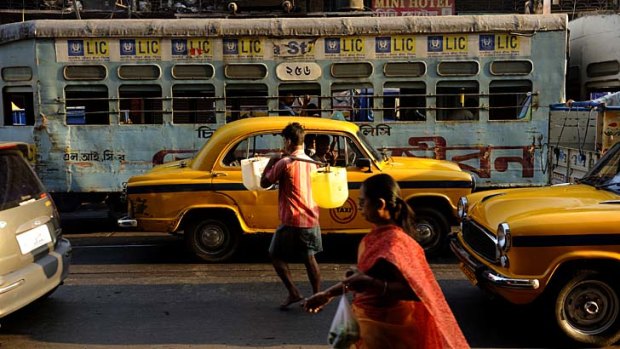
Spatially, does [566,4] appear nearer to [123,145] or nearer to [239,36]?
[239,36]

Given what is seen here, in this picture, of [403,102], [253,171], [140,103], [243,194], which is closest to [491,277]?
[253,171]

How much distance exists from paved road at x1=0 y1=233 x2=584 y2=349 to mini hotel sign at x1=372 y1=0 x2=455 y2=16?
16.5 meters

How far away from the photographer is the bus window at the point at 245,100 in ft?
31.4

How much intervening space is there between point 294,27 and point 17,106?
4646 mm

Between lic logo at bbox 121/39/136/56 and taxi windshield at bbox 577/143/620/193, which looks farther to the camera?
lic logo at bbox 121/39/136/56

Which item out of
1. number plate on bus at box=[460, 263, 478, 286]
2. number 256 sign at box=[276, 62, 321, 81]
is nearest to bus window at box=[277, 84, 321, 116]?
Result: number 256 sign at box=[276, 62, 321, 81]

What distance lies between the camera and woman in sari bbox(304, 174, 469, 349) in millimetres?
2756

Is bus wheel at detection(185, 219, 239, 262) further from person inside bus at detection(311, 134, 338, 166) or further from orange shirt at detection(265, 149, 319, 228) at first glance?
orange shirt at detection(265, 149, 319, 228)

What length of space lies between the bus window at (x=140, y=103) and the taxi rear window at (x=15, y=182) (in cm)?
432

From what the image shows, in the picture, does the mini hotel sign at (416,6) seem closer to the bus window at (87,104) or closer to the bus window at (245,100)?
the bus window at (245,100)

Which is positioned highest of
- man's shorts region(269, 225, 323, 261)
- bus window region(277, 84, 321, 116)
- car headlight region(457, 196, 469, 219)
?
bus window region(277, 84, 321, 116)

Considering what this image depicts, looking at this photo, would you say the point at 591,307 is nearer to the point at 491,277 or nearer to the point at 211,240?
the point at 491,277

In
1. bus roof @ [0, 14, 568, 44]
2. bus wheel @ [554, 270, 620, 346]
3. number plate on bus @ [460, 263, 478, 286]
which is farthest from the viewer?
bus roof @ [0, 14, 568, 44]

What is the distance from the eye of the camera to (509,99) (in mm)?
9594
